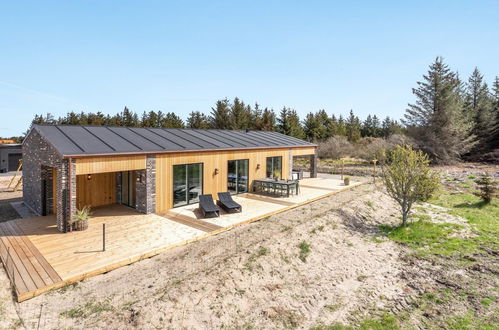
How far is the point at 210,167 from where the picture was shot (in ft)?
42.1

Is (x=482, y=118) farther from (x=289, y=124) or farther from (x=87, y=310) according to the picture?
(x=87, y=310)

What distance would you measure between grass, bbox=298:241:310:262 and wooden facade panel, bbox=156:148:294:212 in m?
5.74

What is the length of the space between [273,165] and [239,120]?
2787 cm

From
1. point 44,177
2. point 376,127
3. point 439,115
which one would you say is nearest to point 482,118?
point 439,115

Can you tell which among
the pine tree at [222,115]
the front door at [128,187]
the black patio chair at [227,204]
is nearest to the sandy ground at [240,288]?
the black patio chair at [227,204]

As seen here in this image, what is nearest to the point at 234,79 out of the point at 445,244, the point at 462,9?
the point at 462,9

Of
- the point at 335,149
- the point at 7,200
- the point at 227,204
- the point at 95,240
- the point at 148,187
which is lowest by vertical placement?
the point at 95,240

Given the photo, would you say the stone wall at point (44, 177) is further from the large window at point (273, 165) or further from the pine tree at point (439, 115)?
the pine tree at point (439, 115)

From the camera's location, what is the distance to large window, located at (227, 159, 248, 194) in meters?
14.2

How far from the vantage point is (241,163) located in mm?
14766

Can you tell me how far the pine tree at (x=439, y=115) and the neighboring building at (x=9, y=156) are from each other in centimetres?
4363

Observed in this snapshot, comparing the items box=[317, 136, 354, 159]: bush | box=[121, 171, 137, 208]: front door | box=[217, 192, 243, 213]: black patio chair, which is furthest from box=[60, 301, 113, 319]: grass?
box=[317, 136, 354, 159]: bush

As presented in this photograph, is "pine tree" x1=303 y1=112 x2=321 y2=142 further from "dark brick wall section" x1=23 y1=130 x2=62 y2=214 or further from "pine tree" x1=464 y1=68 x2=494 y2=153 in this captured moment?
"dark brick wall section" x1=23 y1=130 x2=62 y2=214

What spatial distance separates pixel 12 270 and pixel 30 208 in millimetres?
7025
